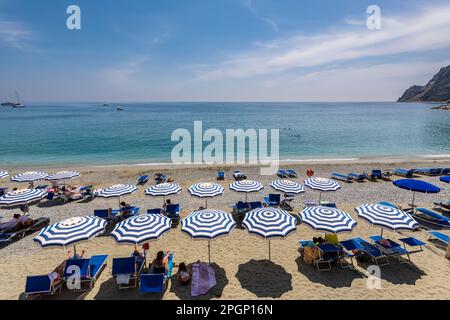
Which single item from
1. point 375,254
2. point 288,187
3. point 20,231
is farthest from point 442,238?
point 20,231

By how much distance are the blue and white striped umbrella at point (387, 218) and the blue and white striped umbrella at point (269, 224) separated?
8.91 ft

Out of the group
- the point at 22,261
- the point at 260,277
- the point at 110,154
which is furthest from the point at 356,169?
the point at 110,154

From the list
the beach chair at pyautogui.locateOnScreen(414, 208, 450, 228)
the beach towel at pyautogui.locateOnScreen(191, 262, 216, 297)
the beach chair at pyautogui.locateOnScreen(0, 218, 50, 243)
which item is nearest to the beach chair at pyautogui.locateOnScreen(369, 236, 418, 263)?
the beach chair at pyautogui.locateOnScreen(414, 208, 450, 228)

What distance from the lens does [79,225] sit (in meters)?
7.63

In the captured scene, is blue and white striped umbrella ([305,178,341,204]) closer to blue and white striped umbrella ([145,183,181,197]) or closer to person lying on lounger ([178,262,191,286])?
blue and white striped umbrella ([145,183,181,197])

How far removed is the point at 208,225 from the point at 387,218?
579 centimetres

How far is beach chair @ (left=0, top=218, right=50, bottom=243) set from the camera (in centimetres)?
1021

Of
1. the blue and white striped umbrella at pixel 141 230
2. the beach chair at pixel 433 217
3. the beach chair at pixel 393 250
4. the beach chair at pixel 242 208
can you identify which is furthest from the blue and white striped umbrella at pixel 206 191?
the beach chair at pixel 433 217

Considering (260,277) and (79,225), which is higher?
(79,225)

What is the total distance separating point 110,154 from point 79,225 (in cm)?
3056

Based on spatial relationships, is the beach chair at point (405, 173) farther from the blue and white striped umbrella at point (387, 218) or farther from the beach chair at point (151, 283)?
the beach chair at point (151, 283)

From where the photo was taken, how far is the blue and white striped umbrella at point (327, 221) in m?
7.59

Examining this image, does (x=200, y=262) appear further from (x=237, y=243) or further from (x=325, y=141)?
(x=325, y=141)
